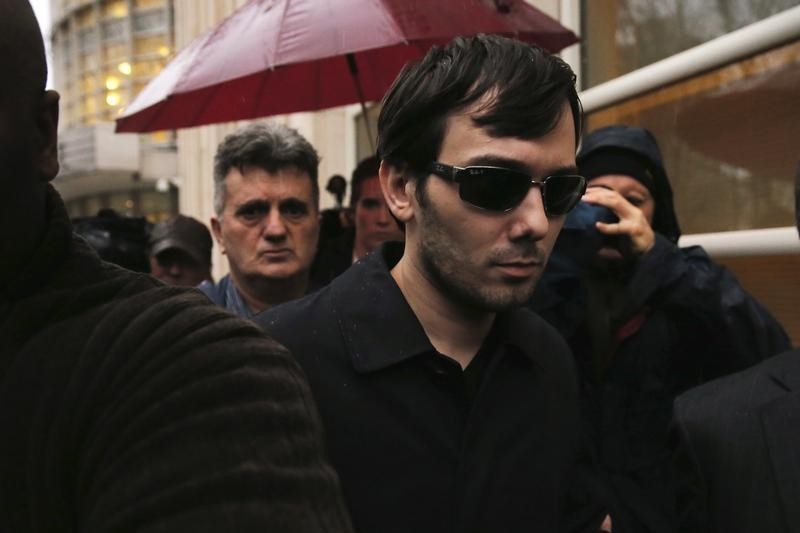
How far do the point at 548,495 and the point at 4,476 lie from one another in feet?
3.72

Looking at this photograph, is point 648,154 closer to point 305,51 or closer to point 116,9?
point 305,51

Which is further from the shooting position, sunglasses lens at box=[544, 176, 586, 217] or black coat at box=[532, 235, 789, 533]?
black coat at box=[532, 235, 789, 533]

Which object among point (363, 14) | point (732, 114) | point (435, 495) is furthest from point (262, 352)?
point (732, 114)

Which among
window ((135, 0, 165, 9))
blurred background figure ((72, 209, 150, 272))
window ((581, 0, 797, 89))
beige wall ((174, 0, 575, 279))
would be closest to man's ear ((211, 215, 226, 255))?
blurred background figure ((72, 209, 150, 272))

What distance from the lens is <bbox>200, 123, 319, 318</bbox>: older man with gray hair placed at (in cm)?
305

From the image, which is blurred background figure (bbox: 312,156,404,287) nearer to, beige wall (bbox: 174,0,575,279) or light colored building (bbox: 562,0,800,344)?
light colored building (bbox: 562,0,800,344)

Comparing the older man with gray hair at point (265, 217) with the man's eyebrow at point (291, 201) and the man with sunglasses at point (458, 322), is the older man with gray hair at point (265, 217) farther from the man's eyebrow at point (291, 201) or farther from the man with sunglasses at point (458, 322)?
the man with sunglasses at point (458, 322)

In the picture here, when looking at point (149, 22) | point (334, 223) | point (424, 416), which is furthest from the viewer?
point (149, 22)

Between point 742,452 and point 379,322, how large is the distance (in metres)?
Answer: 0.78

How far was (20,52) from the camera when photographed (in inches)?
38.5

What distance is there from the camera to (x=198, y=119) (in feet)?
12.8

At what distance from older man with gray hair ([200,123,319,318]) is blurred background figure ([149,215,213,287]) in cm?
137

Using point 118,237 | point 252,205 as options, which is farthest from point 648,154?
point 118,237

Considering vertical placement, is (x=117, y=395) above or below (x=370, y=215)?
above
